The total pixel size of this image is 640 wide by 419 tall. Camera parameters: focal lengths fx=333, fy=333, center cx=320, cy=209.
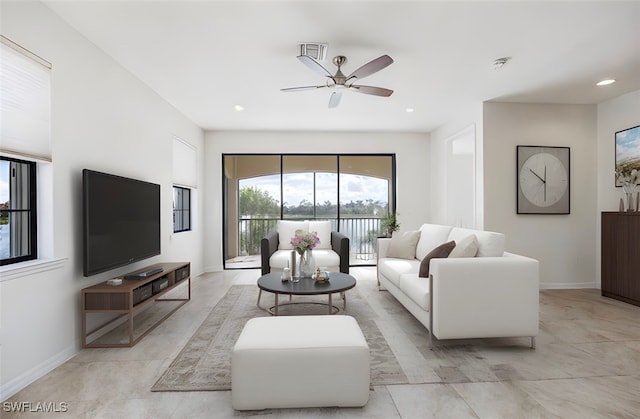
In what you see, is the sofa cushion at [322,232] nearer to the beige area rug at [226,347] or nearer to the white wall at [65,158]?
the beige area rug at [226,347]

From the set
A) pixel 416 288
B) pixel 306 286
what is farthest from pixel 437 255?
pixel 306 286

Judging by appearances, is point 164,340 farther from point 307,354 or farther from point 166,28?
Answer: point 166,28

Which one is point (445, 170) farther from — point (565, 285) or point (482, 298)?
point (482, 298)

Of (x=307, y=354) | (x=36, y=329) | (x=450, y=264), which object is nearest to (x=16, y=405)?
(x=36, y=329)

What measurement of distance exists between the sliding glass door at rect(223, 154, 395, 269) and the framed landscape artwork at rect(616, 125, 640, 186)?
10.6ft

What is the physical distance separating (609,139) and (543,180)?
1.00 m

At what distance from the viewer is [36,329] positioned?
2221 mm

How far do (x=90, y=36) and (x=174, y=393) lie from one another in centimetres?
280

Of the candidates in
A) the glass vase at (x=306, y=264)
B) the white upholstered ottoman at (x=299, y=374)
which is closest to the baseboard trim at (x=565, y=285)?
the glass vase at (x=306, y=264)

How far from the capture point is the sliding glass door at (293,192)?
249 inches

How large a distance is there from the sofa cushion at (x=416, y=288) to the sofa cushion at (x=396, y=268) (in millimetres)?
109

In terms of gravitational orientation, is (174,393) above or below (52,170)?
below

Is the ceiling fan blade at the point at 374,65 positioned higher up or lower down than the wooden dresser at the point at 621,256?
higher up

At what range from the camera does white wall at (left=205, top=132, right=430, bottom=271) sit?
6.06 metres
